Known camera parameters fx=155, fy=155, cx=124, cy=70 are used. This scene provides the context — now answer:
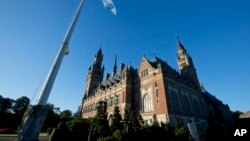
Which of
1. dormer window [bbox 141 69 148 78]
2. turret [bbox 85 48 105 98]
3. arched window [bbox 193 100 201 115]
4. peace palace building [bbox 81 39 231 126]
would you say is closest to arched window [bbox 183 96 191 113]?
peace palace building [bbox 81 39 231 126]

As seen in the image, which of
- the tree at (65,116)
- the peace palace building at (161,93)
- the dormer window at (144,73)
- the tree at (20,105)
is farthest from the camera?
the tree at (20,105)

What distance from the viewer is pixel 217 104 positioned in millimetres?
55531

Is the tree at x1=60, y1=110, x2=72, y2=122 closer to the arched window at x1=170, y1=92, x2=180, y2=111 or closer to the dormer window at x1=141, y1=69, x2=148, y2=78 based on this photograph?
the dormer window at x1=141, y1=69, x2=148, y2=78

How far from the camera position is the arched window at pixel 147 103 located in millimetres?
35634

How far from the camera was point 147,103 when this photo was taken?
120 feet

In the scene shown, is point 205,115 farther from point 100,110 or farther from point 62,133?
point 62,133

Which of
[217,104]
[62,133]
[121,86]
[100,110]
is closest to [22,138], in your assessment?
[62,133]

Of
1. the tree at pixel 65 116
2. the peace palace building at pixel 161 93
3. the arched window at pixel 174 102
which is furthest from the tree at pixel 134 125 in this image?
the tree at pixel 65 116

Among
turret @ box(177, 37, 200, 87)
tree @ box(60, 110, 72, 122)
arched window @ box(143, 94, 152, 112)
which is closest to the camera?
arched window @ box(143, 94, 152, 112)

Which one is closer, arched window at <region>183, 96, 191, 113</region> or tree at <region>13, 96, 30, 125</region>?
arched window at <region>183, 96, 191, 113</region>

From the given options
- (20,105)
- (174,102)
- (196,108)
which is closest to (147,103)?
(174,102)

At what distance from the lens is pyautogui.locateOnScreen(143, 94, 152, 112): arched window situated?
3563 cm

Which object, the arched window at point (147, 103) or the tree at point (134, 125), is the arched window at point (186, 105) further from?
the tree at point (134, 125)

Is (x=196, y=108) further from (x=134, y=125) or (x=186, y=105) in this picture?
(x=134, y=125)
